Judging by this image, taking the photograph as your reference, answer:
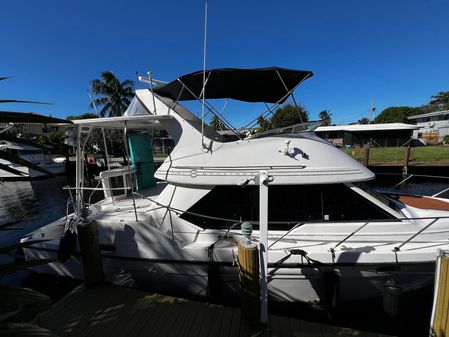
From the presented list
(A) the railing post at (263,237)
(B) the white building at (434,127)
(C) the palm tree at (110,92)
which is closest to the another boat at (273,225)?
(A) the railing post at (263,237)

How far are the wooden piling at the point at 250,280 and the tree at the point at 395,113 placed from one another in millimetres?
60499

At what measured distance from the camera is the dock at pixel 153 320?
302 centimetres

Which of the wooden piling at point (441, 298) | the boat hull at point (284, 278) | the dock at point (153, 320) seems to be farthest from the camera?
the boat hull at point (284, 278)

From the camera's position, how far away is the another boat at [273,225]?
11.8 feet

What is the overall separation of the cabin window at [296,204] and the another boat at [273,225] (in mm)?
17

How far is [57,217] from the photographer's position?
10.3 m

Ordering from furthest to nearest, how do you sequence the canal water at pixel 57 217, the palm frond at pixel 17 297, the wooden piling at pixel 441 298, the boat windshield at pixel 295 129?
the boat windshield at pixel 295 129
the canal water at pixel 57 217
the wooden piling at pixel 441 298
the palm frond at pixel 17 297

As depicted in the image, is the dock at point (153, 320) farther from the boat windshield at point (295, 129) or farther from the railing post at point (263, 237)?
the boat windshield at point (295, 129)

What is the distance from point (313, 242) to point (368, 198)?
45.5 inches

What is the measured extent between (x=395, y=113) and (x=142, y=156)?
6265 centimetres

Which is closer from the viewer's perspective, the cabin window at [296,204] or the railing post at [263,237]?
the railing post at [263,237]

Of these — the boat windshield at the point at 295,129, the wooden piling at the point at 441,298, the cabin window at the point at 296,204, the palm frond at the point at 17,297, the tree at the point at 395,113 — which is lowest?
the wooden piling at the point at 441,298

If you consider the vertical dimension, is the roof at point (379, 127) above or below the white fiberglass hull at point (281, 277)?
above

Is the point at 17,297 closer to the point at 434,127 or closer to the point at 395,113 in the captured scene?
the point at 434,127
